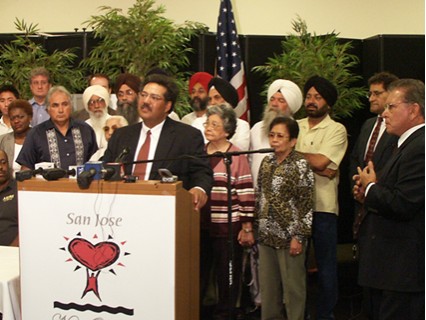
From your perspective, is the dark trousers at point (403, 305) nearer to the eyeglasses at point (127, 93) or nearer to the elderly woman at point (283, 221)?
the elderly woman at point (283, 221)

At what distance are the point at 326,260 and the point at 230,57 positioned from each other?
9.15 feet

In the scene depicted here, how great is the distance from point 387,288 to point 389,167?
2.05 ft

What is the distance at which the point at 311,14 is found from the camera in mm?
7477

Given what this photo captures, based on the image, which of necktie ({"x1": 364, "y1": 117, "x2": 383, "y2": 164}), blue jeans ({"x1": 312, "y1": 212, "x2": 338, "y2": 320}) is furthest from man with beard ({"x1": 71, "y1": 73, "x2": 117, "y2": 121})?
necktie ({"x1": 364, "y1": 117, "x2": 383, "y2": 164})

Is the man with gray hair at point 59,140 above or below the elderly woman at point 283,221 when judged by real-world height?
above

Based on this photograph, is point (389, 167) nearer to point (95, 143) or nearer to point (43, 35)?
point (95, 143)

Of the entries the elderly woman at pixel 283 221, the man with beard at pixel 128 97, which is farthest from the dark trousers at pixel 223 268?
the man with beard at pixel 128 97

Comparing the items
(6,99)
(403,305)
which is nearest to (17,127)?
(6,99)

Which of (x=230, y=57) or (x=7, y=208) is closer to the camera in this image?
(x=7, y=208)

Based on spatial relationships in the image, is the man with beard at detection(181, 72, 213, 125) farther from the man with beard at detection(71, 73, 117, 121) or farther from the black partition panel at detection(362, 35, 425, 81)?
the black partition panel at detection(362, 35, 425, 81)

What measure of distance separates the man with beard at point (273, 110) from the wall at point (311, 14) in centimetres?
296

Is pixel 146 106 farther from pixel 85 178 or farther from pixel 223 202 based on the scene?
pixel 223 202

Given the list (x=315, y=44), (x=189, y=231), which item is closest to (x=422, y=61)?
(x=315, y=44)

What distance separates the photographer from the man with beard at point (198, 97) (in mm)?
4867
